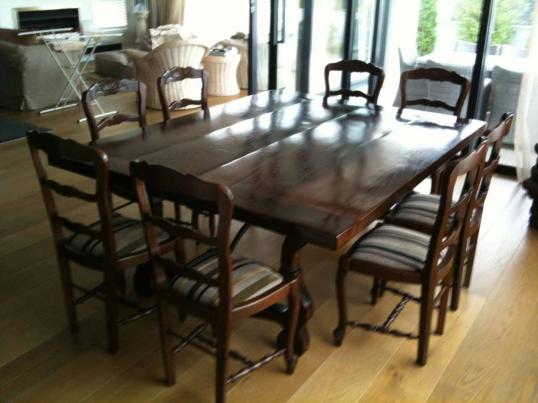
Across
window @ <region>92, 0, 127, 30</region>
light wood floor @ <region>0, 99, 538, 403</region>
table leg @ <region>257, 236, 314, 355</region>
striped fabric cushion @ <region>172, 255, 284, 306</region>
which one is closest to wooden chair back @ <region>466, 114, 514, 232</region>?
light wood floor @ <region>0, 99, 538, 403</region>

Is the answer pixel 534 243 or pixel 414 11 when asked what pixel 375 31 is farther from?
pixel 534 243

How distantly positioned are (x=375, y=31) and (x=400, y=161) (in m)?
3.14

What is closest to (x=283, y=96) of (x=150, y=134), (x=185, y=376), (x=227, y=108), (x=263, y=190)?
(x=227, y=108)

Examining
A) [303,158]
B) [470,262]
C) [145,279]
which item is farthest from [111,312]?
[470,262]

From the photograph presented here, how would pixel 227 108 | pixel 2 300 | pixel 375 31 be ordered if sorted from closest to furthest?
pixel 2 300
pixel 227 108
pixel 375 31

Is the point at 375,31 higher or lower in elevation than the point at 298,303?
higher

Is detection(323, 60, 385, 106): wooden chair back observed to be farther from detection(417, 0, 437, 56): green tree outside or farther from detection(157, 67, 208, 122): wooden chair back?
detection(417, 0, 437, 56): green tree outside

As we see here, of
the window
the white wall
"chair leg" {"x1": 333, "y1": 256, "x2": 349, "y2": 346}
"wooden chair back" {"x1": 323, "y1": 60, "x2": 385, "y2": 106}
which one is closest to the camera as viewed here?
"chair leg" {"x1": 333, "y1": 256, "x2": 349, "y2": 346}

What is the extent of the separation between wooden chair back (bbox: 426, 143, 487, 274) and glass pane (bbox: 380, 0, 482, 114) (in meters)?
2.38

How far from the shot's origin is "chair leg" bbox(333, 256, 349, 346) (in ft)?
7.05

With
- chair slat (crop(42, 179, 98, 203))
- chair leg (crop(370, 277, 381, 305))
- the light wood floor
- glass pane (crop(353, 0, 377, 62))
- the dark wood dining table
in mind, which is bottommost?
the light wood floor

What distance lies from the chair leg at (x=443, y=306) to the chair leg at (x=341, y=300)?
0.42 metres

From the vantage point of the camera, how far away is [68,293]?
7.55ft

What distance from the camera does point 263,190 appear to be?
196 cm
